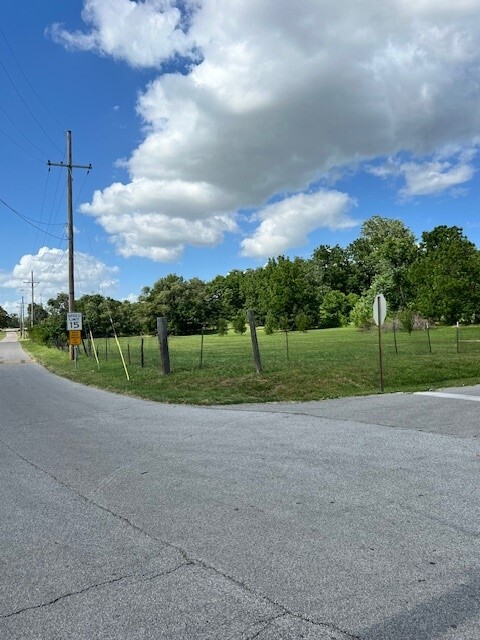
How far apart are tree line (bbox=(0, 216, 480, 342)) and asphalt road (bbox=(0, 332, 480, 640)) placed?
1963 inches

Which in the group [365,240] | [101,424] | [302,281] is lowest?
[101,424]

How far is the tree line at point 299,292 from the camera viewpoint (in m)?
70.8

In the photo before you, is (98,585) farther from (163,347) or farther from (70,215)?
(70,215)

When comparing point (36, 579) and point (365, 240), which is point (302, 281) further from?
point (36, 579)

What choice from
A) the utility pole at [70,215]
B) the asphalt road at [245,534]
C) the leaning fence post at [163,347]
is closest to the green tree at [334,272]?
the utility pole at [70,215]

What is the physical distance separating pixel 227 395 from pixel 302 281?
76113 millimetres

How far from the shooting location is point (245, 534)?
4.04 meters

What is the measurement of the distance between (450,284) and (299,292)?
39503 mm

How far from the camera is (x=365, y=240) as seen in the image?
92250 millimetres

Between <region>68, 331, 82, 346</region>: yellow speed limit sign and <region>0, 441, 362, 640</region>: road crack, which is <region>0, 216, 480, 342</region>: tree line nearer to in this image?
<region>68, 331, 82, 346</region>: yellow speed limit sign

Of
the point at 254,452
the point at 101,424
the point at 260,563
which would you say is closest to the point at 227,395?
the point at 101,424

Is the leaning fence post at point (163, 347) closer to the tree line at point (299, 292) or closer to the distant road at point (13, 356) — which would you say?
the distant road at point (13, 356)

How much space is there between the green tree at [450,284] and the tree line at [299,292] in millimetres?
2418

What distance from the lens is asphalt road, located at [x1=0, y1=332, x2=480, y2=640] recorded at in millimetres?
2885
